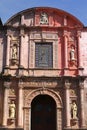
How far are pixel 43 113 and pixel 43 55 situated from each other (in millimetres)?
3668

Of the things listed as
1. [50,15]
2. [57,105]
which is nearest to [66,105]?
[57,105]

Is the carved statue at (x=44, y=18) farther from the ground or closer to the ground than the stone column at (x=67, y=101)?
farther from the ground

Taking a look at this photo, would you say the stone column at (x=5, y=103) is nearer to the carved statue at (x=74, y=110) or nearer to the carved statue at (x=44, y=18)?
the carved statue at (x=74, y=110)

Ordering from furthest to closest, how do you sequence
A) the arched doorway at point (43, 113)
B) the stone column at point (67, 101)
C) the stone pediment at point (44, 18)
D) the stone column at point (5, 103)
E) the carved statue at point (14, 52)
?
1. the stone pediment at point (44, 18)
2. the carved statue at point (14, 52)
3. the arched doorway at point (43, 113)
4. the stone column at point (67, 101)
5. the stone column at point (5, 103)

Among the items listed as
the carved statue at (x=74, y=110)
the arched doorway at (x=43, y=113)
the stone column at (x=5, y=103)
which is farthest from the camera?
the arched doorway at (x=43, y=113)

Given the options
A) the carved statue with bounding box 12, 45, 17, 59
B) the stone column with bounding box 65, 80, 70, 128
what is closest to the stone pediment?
the carved statue with bounding box 12, 45, 17, 59

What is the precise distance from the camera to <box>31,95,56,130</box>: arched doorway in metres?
20.2

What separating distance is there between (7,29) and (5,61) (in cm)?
217

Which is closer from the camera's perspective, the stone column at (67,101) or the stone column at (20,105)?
the stone column at (20,105)

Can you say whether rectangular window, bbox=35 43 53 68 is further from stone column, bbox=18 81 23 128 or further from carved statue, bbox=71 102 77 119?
carved statue, bbox=71 102 77 119

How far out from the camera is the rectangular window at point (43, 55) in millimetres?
20859

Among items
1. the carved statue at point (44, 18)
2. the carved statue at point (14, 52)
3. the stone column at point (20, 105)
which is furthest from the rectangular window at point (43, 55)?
the stone column at point (20, 105)

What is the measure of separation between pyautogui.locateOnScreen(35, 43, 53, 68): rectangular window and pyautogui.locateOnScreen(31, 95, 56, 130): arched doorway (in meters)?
2.01

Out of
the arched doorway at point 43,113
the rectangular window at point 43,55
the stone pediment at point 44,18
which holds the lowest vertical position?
the arched doorway at point 43,113
